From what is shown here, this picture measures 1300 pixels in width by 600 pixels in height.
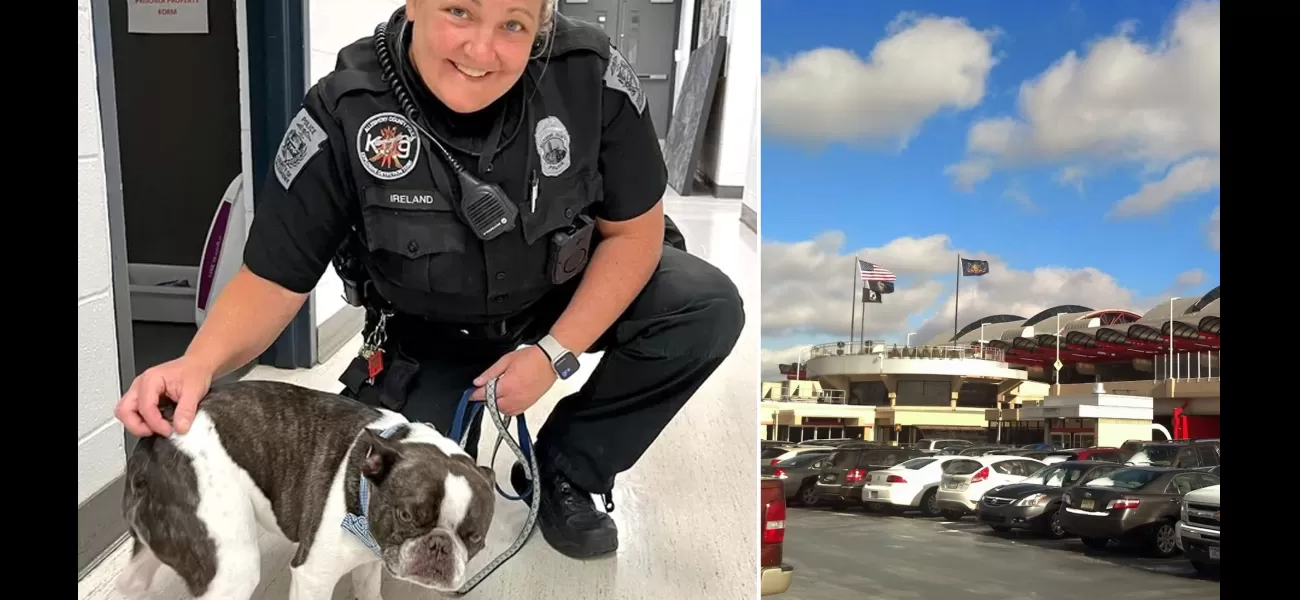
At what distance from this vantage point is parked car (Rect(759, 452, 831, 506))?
1433mm

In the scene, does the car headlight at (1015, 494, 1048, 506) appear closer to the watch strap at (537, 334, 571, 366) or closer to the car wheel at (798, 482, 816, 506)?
the car wheel at (798, 482, 816, 506)

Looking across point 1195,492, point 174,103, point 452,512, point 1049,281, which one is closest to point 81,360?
point 174,103


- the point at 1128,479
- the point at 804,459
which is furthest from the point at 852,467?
the point at 1128,479

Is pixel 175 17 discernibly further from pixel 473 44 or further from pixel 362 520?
pixel 362 520

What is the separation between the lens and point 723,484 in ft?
4.35

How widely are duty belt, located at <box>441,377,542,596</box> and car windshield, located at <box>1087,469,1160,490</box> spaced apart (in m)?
0.83

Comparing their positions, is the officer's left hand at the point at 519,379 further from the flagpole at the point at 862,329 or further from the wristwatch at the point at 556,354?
the flagpole at the point at 862,329

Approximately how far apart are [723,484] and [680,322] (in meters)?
0.24

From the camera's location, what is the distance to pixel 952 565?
1.42 m

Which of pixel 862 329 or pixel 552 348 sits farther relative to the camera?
pixel 862 329

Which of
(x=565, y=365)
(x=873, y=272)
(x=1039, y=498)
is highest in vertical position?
(x=873, y=272)

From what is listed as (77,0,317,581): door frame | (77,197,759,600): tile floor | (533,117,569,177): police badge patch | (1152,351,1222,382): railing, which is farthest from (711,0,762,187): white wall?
(1152,351,1222,382): railing

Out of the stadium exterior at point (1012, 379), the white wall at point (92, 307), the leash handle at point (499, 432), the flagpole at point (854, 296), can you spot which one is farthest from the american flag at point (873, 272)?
the white wall at point (92, 307)

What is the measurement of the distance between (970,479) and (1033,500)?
0.09 meters
